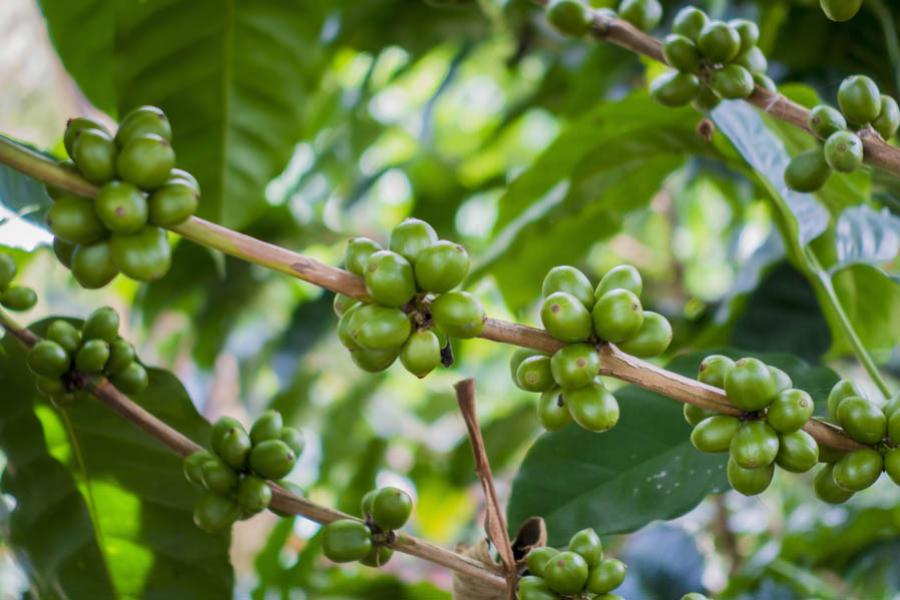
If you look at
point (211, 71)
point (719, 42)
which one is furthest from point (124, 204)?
point (211, 71)

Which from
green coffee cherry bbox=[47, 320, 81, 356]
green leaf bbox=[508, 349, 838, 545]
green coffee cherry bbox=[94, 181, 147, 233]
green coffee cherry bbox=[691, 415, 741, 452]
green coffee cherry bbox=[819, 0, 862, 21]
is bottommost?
green leaf bbox=[508, 349, 838, 545]

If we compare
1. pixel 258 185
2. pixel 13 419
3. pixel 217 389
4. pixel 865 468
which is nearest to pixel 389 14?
pixel 258 185

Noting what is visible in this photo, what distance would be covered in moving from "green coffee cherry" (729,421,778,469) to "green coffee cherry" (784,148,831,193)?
207 millimetres

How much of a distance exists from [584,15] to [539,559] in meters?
0.41

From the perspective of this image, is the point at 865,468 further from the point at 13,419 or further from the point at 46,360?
the point at 13,419

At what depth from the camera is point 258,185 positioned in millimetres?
1224

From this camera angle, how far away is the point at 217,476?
614mm

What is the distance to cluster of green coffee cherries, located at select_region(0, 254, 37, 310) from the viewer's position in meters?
0.62

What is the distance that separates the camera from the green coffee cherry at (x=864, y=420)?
520mm

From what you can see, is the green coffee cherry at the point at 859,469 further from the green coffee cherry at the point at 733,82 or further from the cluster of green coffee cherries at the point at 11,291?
the cluster of green coffee cherries at the point at 11,291

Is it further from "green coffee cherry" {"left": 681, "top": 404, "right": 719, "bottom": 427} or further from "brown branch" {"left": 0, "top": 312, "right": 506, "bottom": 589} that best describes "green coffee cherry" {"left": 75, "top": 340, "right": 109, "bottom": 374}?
"green coffee cherry" {"left": 681, "top": 404, "right": 719, "bottom": 427}

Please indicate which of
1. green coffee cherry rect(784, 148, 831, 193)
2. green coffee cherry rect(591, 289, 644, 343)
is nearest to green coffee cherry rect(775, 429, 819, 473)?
green coffee cherry rect(591, 289, 644, 343)

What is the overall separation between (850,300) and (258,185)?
711 millimetres

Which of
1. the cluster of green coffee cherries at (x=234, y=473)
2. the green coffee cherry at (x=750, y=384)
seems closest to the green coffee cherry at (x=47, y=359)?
the cluster of green coffee cherries at (x=234, y=473)
